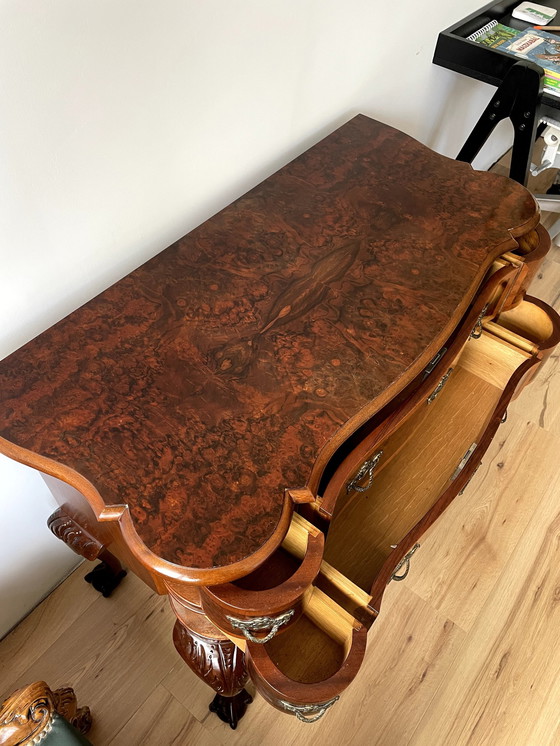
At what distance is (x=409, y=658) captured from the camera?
3.75ft

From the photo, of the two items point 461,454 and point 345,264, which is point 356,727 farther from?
point 345,264

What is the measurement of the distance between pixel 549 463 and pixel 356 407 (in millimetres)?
950

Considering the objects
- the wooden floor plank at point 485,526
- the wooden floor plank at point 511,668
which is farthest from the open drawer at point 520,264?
the wooden floor plank at point 511,668

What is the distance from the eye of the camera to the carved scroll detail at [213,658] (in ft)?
2.79

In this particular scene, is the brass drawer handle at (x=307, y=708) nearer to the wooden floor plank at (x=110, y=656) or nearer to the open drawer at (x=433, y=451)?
the open drawer at (x=433, y=451)

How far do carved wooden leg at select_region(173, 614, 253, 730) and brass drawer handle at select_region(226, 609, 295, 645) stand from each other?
0.65 ft

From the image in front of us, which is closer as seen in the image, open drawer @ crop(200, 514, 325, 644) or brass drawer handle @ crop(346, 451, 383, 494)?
open drawer @ crop(200, 514, 325, 644)

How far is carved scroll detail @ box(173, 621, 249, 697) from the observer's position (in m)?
0.85

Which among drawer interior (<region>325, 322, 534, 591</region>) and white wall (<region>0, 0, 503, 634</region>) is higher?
white wall (<region>0, 0, 503, 634</region>)

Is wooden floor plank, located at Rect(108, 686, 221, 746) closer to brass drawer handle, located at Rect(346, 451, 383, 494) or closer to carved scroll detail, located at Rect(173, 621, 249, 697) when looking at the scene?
carved scroll detail, located at Rect(173, 621, 249, 697)

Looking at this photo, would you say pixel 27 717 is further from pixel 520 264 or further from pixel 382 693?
pixel 520 264

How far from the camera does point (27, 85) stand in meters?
0.62

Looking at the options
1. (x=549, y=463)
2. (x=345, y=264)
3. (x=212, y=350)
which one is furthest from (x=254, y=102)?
(x=549, y=463)

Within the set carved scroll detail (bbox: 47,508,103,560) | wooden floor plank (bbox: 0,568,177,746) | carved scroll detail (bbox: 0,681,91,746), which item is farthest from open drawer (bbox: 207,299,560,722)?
wooden floor plank (bbox: 0,568,177,746)
